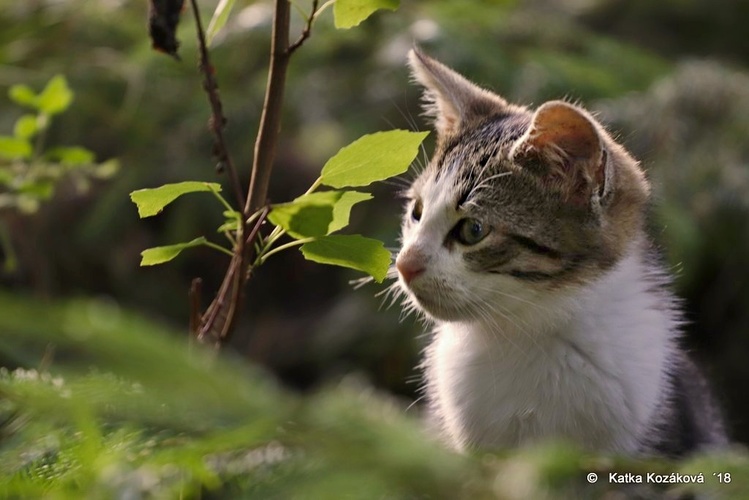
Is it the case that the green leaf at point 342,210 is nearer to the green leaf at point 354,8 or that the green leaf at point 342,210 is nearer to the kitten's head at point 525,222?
the green leaf at point 354,8

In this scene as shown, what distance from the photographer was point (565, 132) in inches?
41.3

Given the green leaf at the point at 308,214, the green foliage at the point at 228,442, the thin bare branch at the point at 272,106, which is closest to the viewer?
the green foliage at the point at 228,442

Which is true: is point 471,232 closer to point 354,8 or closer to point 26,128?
point 354,8

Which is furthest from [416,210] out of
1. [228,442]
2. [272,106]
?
[228,442]

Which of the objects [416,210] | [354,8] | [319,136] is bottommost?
[319,136]

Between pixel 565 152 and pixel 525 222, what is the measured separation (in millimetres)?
102

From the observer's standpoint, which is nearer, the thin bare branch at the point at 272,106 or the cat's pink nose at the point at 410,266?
the thin bare branch at the point at 272,106

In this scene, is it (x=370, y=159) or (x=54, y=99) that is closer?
(x=370, y=159)

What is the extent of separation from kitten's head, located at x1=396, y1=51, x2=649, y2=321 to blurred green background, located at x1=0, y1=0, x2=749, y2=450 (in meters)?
0.86

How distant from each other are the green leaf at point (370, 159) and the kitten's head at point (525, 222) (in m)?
0.39

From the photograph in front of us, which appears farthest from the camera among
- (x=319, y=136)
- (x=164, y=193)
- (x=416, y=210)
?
(x=319, y=136)

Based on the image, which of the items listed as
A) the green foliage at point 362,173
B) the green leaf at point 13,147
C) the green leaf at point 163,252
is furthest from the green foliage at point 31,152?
the green foliage at point 362,173

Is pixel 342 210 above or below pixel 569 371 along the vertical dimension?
above

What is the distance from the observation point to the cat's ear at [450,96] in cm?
125
